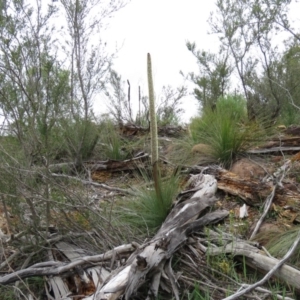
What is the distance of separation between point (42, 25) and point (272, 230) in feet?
13.5

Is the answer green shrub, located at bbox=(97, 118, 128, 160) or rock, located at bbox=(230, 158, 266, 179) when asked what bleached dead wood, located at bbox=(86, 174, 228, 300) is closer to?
rock, located at bbox=(230, 158, 266, 179)

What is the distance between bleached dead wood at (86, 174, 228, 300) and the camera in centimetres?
314

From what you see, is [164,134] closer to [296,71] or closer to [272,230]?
[296,71]

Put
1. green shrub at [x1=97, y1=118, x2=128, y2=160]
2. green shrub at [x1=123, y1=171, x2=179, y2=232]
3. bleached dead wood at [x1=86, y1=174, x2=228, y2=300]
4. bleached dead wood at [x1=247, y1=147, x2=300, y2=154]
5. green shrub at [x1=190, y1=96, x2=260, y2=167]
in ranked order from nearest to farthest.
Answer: bleached dead wood at [x1=86, y1=174, x2=228, y2=300] → green shrub at [x1=123, y1=171, x2=179, y2=232] → green shrub at [x1=190, y1=96, x2=260, y2=167] → bleached dead wood at [x1=247, y1=147, x2=300, y2=154] → green shrub at [x1=97, y1=118, x2=128, y2=160]

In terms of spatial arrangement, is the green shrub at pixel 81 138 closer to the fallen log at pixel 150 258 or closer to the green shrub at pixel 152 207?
the green shrub at pixel 152 207

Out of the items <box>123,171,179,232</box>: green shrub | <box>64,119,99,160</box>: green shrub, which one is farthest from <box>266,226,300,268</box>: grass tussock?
<box>64,119,99,160</box>: green shrub

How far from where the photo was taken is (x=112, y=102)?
35.8 ft

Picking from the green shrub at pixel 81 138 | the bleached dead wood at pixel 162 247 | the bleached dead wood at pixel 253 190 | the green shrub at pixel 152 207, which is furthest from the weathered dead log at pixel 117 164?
the bleached dead wood at pixel 162 247

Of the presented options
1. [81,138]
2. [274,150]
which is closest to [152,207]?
[274,150]

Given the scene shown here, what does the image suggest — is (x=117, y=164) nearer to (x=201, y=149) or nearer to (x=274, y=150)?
(x=201, y=149)

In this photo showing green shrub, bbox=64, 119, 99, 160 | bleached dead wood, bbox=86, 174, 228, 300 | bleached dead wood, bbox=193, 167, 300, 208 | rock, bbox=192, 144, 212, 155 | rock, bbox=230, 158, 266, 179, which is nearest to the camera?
bleached dead wood, bbox=86, 174, 228, 300

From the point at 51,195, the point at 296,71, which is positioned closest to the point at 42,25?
the point at 51,195

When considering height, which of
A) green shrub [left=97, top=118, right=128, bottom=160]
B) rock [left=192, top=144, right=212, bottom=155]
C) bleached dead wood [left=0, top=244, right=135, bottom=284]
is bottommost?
bleached dead wood [left=0, top=244, right=135, bottom=284]

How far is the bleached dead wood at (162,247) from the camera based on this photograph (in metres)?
3.14
